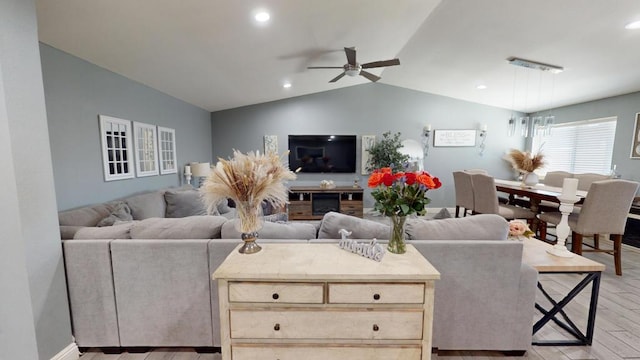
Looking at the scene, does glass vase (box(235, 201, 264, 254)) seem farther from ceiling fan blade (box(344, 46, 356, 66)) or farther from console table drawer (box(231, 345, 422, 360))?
ceiling fan blade (box(344, 46, 356, 66))

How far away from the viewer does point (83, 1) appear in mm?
1825

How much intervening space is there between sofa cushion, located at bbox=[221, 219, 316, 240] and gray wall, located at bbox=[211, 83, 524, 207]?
4171 millimetres

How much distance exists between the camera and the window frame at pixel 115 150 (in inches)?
114

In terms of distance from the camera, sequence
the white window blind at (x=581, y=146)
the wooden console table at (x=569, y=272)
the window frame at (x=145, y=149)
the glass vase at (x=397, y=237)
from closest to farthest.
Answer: the glass vase at (x=397, y=237) < the wooden console table at (x=569, y=272) < the window frame at (x=145, y=149) < the white window blind at (x=581, y=146)

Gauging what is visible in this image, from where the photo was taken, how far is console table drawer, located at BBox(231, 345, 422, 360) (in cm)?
129

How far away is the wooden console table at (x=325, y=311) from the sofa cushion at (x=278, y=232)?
477 mm

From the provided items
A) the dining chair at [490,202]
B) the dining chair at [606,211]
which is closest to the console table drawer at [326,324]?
the dining chair at [606,211]

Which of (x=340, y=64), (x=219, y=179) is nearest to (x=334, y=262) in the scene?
(x=219, y=179)

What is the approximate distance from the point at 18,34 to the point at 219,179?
1.34 m

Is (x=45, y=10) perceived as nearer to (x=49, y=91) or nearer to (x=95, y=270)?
(x=49, y=91)

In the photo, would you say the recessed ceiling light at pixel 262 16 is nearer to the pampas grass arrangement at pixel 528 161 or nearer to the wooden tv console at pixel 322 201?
the wooden tv console at pixel 322 201

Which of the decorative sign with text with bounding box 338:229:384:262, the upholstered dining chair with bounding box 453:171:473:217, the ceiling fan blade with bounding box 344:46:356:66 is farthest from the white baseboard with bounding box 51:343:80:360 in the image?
the upholstered dining chair with bounding box 453:171:473:217

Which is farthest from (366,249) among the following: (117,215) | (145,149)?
(145,149)

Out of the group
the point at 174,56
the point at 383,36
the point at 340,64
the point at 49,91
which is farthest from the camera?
the point at 340,64
